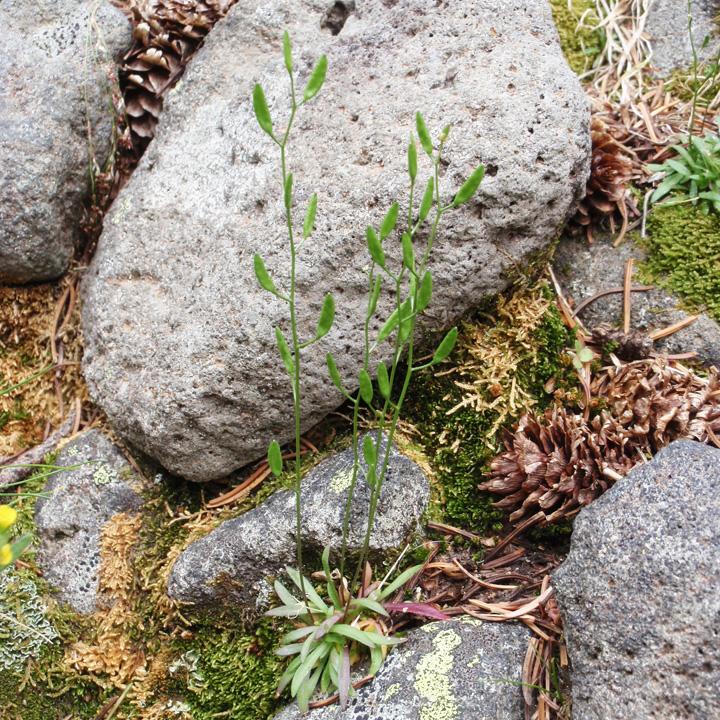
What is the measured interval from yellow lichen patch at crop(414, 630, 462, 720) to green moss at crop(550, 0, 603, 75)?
2603mm

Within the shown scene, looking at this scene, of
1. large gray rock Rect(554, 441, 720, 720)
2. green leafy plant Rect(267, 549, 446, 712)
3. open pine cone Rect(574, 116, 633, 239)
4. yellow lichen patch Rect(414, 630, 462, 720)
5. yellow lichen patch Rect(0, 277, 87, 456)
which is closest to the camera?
large gray rock Rect(554, 441, 720, 720)

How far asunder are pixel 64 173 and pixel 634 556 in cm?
256

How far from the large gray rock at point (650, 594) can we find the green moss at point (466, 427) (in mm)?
465

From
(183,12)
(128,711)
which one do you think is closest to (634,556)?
(128,711)

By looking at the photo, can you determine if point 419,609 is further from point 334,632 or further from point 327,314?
point 327,314

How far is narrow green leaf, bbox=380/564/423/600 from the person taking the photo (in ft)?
7.53

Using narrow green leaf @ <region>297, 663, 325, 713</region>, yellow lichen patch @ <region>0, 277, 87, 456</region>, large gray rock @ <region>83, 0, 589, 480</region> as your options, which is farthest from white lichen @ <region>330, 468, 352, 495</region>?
yellow lichen patch @ <region>0, 277, 87, 456</region>

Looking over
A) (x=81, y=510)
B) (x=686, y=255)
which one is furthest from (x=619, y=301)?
(x=81, y=510)

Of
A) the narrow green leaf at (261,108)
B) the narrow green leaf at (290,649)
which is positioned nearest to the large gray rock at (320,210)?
the narrow green leaf at (290,649)

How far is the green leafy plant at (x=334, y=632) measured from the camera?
7.28ft

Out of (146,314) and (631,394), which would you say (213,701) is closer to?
(146,314)

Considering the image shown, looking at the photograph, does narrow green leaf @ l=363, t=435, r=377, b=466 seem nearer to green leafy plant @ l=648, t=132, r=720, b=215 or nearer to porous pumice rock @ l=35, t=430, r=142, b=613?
porous pumice rock @ l=35, t=430, r=142, b=613

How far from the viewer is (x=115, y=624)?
269 centimetres

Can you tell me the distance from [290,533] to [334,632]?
377 millimetres
